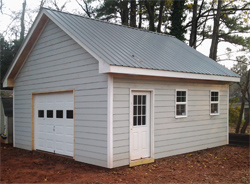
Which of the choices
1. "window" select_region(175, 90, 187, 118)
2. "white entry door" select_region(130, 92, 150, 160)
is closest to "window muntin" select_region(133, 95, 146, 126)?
"white entry door" select_region(130, 92, 150, 160)

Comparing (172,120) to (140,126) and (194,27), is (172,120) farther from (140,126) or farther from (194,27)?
(194,27)

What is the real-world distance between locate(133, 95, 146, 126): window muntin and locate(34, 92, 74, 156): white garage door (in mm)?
2096

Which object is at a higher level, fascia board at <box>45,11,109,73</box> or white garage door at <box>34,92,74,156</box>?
fascia board at <box>45,11,109,73</box>

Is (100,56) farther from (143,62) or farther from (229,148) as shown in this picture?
(229,148)

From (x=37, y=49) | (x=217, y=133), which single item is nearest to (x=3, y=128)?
(x=37, y=49)

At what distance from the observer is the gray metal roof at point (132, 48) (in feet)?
27.1

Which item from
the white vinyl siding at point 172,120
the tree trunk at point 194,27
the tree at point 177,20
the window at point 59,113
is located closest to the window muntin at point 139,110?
the white vinyl siding at point 172,120

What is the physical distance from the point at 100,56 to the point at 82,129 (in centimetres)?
239

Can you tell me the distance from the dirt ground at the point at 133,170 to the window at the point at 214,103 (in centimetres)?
202

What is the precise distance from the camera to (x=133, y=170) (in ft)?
26.0

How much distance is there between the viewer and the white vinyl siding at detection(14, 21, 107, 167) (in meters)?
8.13

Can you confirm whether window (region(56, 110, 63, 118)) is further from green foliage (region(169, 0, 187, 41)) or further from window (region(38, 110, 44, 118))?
green foliage (region(169, 0, 187, 41))

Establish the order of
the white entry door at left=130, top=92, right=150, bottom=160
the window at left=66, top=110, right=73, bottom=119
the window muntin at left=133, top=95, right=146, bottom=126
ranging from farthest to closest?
the window at left=66, top=110, right=73, bottom=119 < the window muntin at left=133, top=95, right=146, bottom=126 < the white entry door at left=130, top=92, right=150, bottom=160

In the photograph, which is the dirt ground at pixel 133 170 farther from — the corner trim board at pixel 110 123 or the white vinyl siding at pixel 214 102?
the white vinyl siding at pixel 214 102
